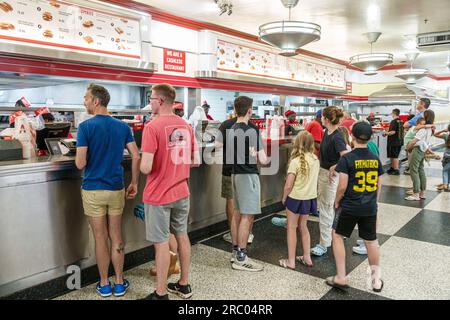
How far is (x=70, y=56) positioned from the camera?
14.1 feet

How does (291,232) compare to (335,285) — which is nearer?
(335,285)

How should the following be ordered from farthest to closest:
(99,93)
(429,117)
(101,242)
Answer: (429,117)
(101,242)
(99,93)

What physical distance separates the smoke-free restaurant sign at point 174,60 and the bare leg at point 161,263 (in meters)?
4.01

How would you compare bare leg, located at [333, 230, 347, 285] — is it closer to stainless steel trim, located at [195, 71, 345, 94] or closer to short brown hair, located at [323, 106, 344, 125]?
short brown hair, located at [323, 106, 344, 125]

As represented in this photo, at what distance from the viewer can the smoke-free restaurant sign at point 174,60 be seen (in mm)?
5777

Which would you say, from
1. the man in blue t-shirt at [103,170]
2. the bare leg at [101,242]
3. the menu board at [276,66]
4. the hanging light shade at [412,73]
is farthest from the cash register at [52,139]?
the hanging light shade at [412,73]

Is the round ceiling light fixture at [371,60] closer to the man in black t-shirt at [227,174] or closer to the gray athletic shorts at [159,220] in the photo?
the man in black t-shirt at [227,174]

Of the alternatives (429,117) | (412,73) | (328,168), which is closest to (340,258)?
(328,168)

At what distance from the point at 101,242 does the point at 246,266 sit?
4.00ft

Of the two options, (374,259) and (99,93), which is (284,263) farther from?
(99,93)

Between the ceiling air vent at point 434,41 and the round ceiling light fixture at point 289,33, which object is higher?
the ceiling air vent at point 434,41

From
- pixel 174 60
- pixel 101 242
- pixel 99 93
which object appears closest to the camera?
pixel 99 93
